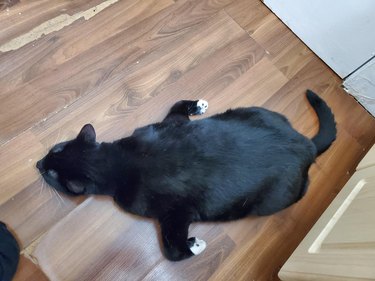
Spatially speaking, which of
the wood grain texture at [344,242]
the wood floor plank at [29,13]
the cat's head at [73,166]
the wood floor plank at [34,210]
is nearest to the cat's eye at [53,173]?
the cat's head at [73,166]

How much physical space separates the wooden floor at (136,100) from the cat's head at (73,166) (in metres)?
0.11

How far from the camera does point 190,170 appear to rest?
41.4 inches

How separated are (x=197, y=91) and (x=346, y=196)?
65 centimetres

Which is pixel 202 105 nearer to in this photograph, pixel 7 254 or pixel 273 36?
pixel 273 36

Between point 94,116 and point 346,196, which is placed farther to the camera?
point 94,116

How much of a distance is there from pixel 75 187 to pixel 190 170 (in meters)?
0.35

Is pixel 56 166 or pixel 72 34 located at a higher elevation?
pixel 72 34

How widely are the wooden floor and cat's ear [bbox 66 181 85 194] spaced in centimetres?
14

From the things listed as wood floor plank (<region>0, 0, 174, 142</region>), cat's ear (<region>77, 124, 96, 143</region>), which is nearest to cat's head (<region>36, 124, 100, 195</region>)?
cat's ear (<region>77, 124, 96, 143</region>)

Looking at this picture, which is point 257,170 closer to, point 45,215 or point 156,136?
point 156,136

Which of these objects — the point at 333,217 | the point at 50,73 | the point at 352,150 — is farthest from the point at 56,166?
the point at 352,150

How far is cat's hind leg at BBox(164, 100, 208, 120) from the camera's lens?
1.31 metres

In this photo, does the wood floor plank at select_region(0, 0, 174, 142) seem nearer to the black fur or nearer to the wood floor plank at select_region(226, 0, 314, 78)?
the black fur

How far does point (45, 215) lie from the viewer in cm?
118
